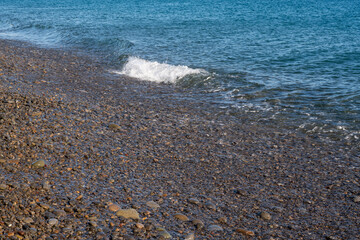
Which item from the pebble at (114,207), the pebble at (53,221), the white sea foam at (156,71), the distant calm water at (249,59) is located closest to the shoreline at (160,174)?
the pebble at (53,221)

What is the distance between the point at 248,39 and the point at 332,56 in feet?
27.9

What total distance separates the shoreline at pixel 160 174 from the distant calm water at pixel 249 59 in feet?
7.98

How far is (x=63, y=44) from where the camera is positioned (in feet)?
89.2

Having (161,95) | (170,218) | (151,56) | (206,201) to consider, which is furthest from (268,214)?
(151,56)

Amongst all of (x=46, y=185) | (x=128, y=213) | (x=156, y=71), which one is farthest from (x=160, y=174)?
(x=156, y=71)

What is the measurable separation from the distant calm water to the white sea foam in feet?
0.17

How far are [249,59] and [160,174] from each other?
15.9 meters

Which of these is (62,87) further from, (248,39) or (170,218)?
(248,39)

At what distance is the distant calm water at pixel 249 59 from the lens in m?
13.8

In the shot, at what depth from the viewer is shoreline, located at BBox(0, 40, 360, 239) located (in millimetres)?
6328

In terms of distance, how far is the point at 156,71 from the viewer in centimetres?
1875

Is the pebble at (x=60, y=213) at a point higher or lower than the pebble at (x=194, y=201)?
higher

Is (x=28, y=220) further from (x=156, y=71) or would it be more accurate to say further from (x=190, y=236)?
(x=156, y=71)

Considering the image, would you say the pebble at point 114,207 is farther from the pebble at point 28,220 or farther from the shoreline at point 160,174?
the pebble at point 28,220
